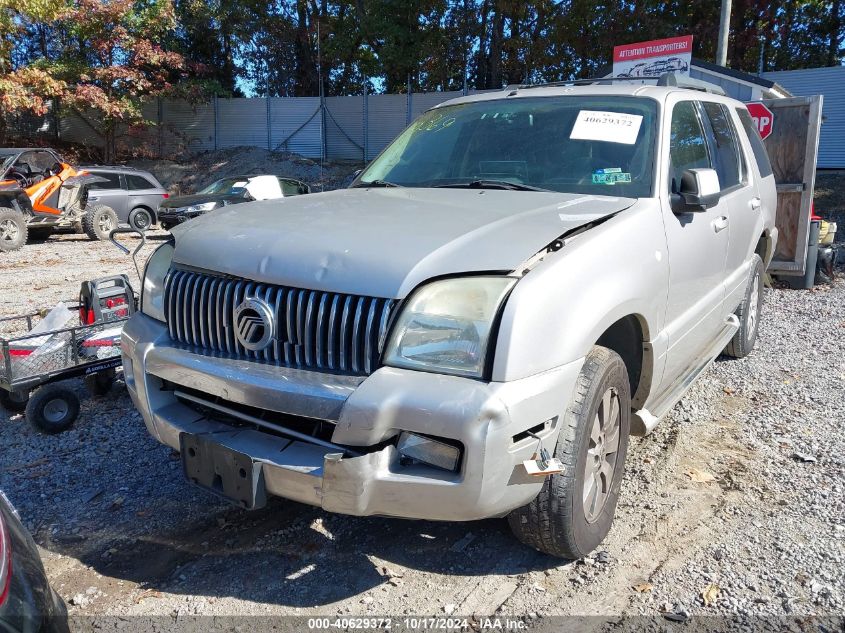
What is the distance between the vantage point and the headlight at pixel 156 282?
3.13 metres

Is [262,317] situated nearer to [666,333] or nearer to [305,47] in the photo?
[666,333]

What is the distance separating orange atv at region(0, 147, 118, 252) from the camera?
44.3ft

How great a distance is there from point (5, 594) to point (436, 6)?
2549cm

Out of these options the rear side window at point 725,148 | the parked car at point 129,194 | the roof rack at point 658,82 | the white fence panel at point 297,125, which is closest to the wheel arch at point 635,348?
the rear side window at point 725,148

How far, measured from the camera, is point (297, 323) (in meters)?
2.56

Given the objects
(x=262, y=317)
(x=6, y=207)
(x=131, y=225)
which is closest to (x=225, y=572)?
(x=262, y=317)

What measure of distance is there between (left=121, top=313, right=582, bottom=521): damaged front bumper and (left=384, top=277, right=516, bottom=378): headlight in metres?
0.06

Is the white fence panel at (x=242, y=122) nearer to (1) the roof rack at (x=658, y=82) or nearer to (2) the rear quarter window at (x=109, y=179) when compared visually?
(2) the rear quarter window at (x=109, y=179)

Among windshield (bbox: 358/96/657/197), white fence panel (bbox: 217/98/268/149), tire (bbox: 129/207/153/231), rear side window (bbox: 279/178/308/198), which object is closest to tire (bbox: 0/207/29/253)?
tire (bbox: 129/207/153/231)

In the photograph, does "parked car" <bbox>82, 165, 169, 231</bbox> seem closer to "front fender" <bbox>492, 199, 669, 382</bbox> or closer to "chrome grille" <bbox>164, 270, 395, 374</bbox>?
"chrome grille" <bbox>164, 270, 395, 374</bbox>

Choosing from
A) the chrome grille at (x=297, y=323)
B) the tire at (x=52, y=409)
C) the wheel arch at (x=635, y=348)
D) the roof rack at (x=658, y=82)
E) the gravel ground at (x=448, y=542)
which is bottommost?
the gravel ground at (x=448, y=542)

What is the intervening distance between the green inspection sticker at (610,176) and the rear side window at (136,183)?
15.5 meters

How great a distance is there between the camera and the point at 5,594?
5.37 ft

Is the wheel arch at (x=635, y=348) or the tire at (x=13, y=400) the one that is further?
the tire at (x=13, y=400)
